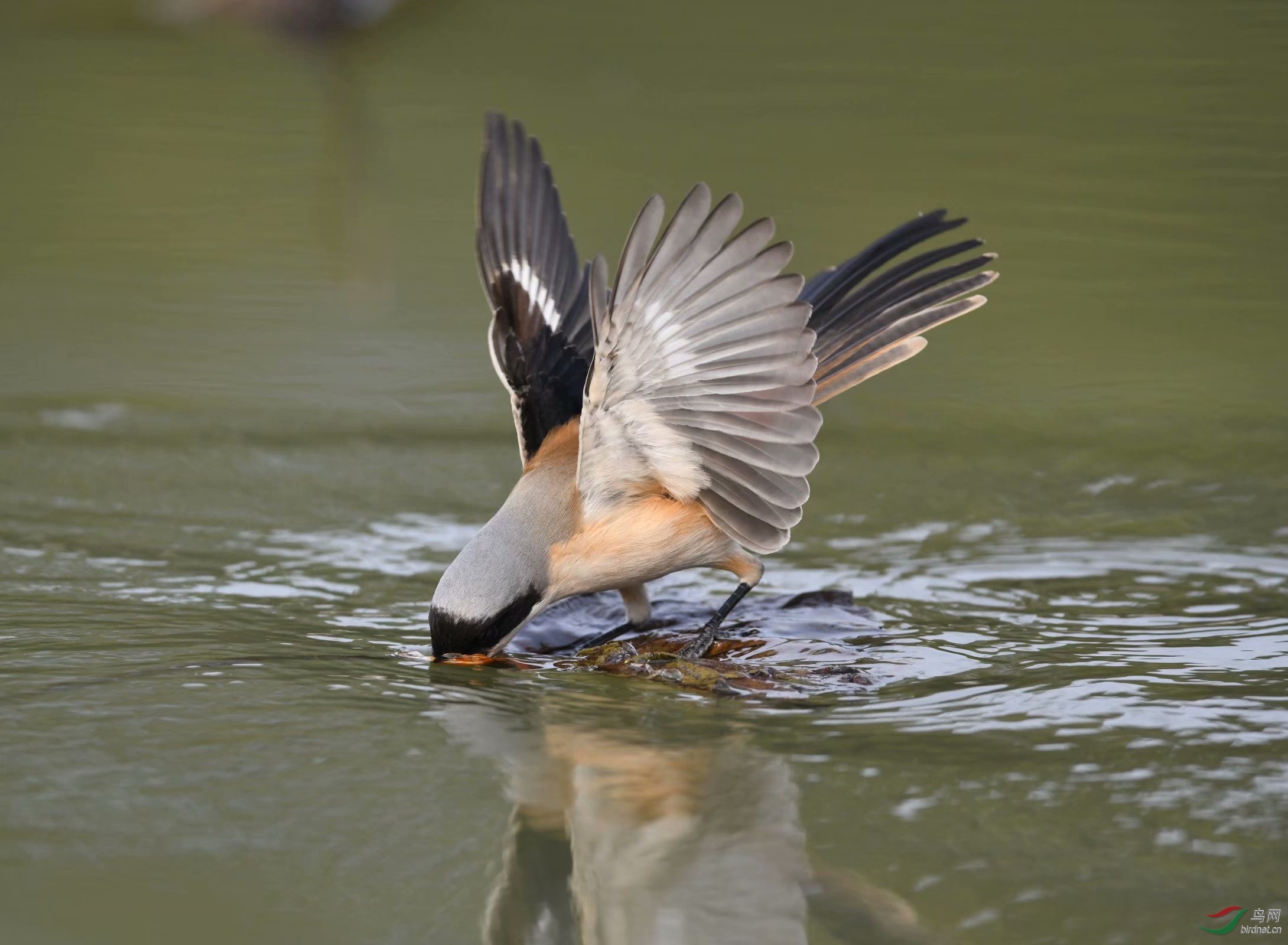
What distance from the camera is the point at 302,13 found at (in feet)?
36.7

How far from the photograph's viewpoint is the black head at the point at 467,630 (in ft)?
13.9

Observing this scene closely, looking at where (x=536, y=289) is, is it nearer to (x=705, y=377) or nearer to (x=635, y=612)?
(x=635, y=612)

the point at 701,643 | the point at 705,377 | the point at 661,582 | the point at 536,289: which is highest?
the point at 536,289

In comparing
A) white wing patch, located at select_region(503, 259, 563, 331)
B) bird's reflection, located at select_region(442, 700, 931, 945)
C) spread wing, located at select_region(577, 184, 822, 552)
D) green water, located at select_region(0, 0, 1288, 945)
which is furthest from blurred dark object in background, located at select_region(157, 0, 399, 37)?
bird's reflection, located at select_region(442, 700, 931, 945)

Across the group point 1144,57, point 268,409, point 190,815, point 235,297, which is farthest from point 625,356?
point 1144,57

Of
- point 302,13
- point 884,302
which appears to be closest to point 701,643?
point 884,302

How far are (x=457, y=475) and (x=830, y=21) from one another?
6023mm

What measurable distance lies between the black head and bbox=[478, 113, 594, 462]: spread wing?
0.77m

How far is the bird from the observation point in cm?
405

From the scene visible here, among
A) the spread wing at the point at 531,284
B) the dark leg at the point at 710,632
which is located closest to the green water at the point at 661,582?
the dark leg at the point at 710,632

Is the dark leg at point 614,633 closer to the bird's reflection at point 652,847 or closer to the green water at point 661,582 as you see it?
the green water at point 661,582

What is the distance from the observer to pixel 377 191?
8.89m

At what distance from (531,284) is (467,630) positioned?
1578 millimetres

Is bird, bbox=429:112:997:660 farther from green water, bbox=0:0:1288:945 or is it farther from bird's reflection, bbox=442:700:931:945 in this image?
bird's reflection, bbox=442:700:931:945
